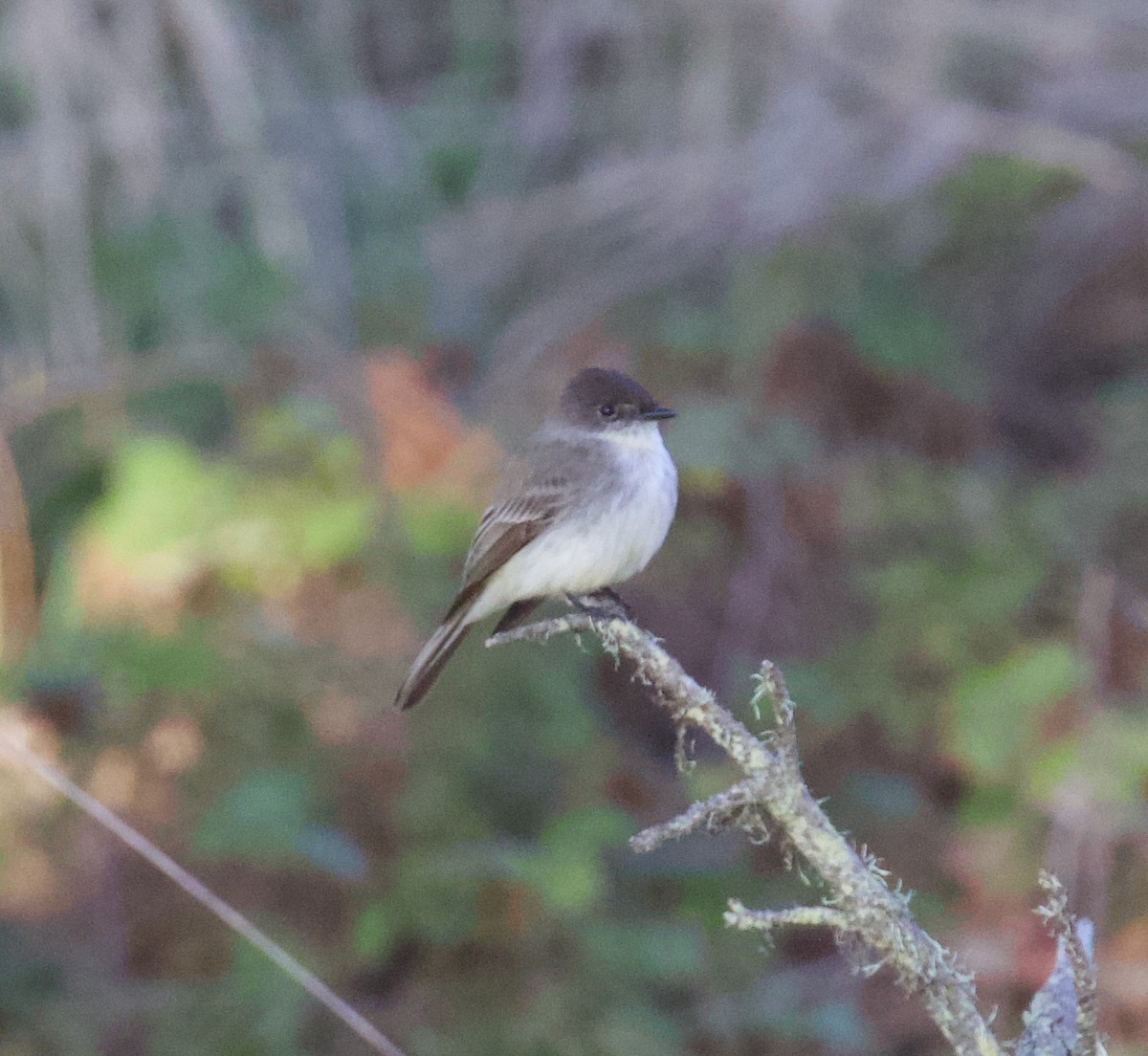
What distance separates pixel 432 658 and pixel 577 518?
419 millimetres

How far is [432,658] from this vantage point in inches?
125

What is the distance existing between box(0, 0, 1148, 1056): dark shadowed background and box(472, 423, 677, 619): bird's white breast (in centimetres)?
116

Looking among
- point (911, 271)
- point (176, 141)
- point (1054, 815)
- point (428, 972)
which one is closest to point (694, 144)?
point (911, 271)

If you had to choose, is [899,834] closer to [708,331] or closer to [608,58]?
[708,331]

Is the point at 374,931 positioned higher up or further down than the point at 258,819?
A: further down

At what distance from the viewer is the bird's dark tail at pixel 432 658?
307cm

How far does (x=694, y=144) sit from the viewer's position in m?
6.93

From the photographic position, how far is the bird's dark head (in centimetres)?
334

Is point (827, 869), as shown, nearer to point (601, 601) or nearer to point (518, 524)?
point (601, 601)

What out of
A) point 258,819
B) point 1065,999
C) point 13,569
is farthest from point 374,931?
point 1065,999

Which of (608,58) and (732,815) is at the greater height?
(732,815)

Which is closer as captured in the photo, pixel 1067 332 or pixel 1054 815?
pixel 1054 815

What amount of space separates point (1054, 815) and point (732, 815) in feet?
10.1

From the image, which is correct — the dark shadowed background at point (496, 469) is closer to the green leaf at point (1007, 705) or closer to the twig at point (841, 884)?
the green leaf at point (1007, 705)
